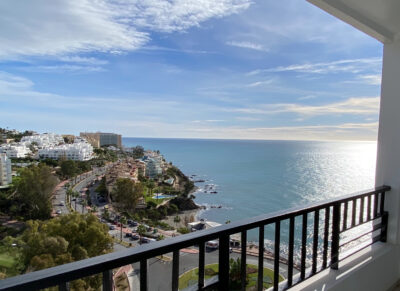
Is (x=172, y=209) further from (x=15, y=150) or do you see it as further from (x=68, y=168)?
(x=15, y=150)

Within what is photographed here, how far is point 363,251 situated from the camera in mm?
2139

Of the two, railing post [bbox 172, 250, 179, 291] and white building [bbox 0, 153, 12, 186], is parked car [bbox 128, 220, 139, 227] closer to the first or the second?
white building [bbox 0, 153, 12, 186]

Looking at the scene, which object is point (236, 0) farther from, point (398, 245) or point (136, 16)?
point (398, 245)

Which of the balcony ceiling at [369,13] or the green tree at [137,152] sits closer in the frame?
the balcony ceiling at [369,13]

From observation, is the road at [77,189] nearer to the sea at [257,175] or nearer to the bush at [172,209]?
the sea at [257,175]

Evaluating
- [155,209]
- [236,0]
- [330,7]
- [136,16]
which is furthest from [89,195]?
[330,7]

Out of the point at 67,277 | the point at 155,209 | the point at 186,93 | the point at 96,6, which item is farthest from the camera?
the point at 186,93

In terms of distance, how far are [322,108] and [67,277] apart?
840 inches

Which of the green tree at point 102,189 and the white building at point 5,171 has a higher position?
the white building at point 5,171

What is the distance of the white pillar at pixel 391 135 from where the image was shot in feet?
7.63

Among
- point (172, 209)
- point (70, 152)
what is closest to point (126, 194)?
point (70, 152)

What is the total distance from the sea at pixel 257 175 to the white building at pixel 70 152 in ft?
7.57

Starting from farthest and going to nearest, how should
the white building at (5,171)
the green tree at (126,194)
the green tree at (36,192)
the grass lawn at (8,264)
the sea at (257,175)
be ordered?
1. the sea at (257,175)
2. the green tree at (126,194)
3. the green tree at (36,192)
4. the white building at (5,171)
5. the grass lawn at (8,264)

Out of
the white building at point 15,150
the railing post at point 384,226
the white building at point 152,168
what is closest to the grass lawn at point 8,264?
the white building at point 15,150
